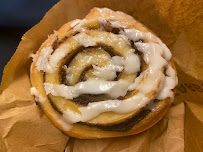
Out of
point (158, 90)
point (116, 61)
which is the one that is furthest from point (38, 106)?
point (158, 90)

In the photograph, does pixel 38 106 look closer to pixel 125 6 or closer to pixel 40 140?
pixel 40 140

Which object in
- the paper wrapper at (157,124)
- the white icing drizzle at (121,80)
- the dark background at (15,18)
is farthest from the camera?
the dark background at (15,18)

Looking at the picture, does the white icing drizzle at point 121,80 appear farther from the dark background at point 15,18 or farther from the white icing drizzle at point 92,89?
the dark background at point 15,18

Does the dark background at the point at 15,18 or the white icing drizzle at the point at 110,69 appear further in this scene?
the dark background at the point at 15,18

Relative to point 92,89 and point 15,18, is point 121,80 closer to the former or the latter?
point 92,89

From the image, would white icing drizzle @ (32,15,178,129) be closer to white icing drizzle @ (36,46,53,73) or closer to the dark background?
white icing drizzle @ (36,46,53,73)

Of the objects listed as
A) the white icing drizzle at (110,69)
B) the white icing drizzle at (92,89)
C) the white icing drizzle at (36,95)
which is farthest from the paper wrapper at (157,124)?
the white icing drizzle at (110,69)

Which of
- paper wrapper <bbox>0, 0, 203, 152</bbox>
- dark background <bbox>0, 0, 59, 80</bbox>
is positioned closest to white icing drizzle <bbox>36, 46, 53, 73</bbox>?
paper wrapper <bbox>0, 0, 203, 152</bbox>
